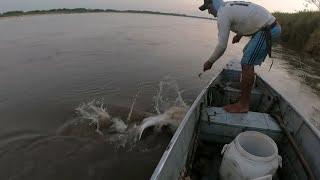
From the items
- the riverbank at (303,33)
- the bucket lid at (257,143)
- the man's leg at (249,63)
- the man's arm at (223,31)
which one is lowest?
the riverbank at (303,33)

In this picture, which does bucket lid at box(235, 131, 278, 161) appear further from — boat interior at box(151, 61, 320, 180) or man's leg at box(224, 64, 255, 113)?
man's leg at box(224, 64, 255, 113)

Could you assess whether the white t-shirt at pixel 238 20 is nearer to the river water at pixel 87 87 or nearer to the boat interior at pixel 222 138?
the boat interior at pixel 222 138

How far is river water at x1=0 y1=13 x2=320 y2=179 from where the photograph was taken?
A: 552cm

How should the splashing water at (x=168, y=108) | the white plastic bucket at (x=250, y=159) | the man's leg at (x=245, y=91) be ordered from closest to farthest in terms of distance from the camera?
1. the white plastic bucket at (x=250, y=159)
2. the man's leg at (x=245, y=91)
3. the splashing water at (x=168, y=108)

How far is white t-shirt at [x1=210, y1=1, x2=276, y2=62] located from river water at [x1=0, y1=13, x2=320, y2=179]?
2386 millimetres

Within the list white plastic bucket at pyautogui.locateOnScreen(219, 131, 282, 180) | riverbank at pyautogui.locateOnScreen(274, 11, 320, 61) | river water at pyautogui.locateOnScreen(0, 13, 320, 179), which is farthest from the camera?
riverbank at pyautogui.locateOnScreen(274, 11, 320, 61)

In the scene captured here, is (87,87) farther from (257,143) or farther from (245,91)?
(257,143)

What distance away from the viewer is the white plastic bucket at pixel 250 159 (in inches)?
141

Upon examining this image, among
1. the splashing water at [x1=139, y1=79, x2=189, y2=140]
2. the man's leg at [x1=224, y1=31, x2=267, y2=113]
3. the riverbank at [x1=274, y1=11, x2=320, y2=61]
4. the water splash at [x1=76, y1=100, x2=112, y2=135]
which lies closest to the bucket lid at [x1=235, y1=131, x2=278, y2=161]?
the man's leg at [x1=224, y1=31, x2=267, y2=113]

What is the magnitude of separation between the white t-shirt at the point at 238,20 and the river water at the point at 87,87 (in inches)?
93.9

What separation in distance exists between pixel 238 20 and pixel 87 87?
6127 millimetres

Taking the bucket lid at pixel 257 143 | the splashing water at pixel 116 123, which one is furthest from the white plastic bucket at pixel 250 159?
the splashing water at pixel 116 123

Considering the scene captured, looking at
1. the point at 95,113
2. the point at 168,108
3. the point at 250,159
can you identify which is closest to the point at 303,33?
the point at 168,108

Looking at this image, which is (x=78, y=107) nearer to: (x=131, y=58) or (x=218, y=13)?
(x=218, y=13)
